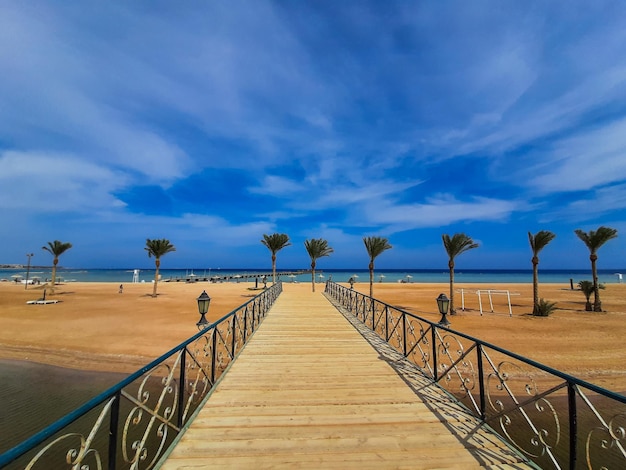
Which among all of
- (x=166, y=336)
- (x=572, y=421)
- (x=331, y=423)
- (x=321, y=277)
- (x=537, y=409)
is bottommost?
(x=166, y=336)

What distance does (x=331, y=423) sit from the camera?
12.7 ft

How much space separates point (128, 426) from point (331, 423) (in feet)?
7.85

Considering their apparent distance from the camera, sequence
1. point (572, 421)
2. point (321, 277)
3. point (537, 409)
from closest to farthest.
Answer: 1. point (572, 421)
2. point (537, 409)
3. point (321, 277)

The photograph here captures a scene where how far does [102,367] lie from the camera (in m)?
9.87

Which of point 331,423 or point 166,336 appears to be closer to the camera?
point 331,423

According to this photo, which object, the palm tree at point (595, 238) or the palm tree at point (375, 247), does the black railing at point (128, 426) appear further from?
the palm tree at point (595, 238)

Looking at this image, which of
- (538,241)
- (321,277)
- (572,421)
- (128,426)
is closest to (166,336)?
(128,426)

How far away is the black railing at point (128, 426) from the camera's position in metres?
2.16

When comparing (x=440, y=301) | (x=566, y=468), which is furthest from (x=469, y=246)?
(x=566, y=468)

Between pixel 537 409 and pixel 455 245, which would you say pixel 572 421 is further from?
pixel 455 245

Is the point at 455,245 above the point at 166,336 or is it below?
above

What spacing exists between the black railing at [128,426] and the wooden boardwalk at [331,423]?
15.3 inches

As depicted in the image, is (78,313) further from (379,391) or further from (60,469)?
(379,391)

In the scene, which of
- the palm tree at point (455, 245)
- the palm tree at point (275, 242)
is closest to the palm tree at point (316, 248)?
the palm tree at point (275, 242)
